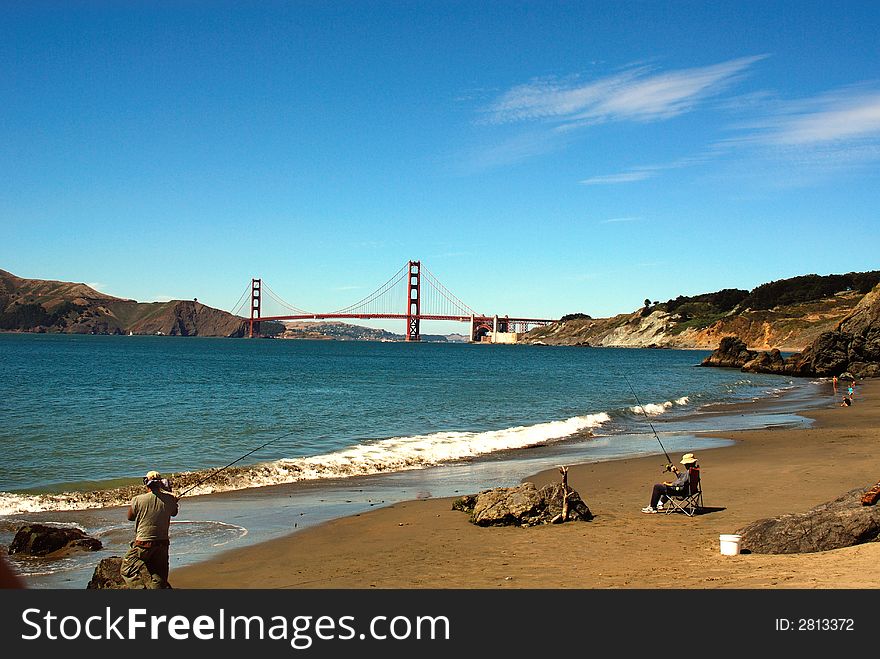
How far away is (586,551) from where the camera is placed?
28.7 feet

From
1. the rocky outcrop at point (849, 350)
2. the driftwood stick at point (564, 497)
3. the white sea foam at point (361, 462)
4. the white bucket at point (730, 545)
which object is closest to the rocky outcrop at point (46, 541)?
the white sea foam at point (361, 462)

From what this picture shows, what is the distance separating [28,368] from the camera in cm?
5712

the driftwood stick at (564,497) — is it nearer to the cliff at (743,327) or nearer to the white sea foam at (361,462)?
the white sea foam at (361,462)

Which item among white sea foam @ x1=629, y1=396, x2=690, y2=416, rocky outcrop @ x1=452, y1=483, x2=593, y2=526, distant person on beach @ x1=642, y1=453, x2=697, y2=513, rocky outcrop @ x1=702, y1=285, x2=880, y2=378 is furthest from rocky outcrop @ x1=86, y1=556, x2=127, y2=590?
rocky outcrop @ x1=702, y1=285, x2=880, y2=378

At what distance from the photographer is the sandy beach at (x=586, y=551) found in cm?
714

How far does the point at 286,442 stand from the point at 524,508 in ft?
38.4

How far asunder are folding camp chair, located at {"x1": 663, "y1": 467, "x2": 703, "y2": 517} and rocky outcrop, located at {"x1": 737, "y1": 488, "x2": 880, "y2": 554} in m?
2.59

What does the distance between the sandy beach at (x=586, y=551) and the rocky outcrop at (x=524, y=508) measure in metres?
0.22

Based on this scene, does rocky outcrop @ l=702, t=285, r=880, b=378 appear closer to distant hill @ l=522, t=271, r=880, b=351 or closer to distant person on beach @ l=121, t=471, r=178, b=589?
distant hill @ l=522, t=271, r=880, b=351
